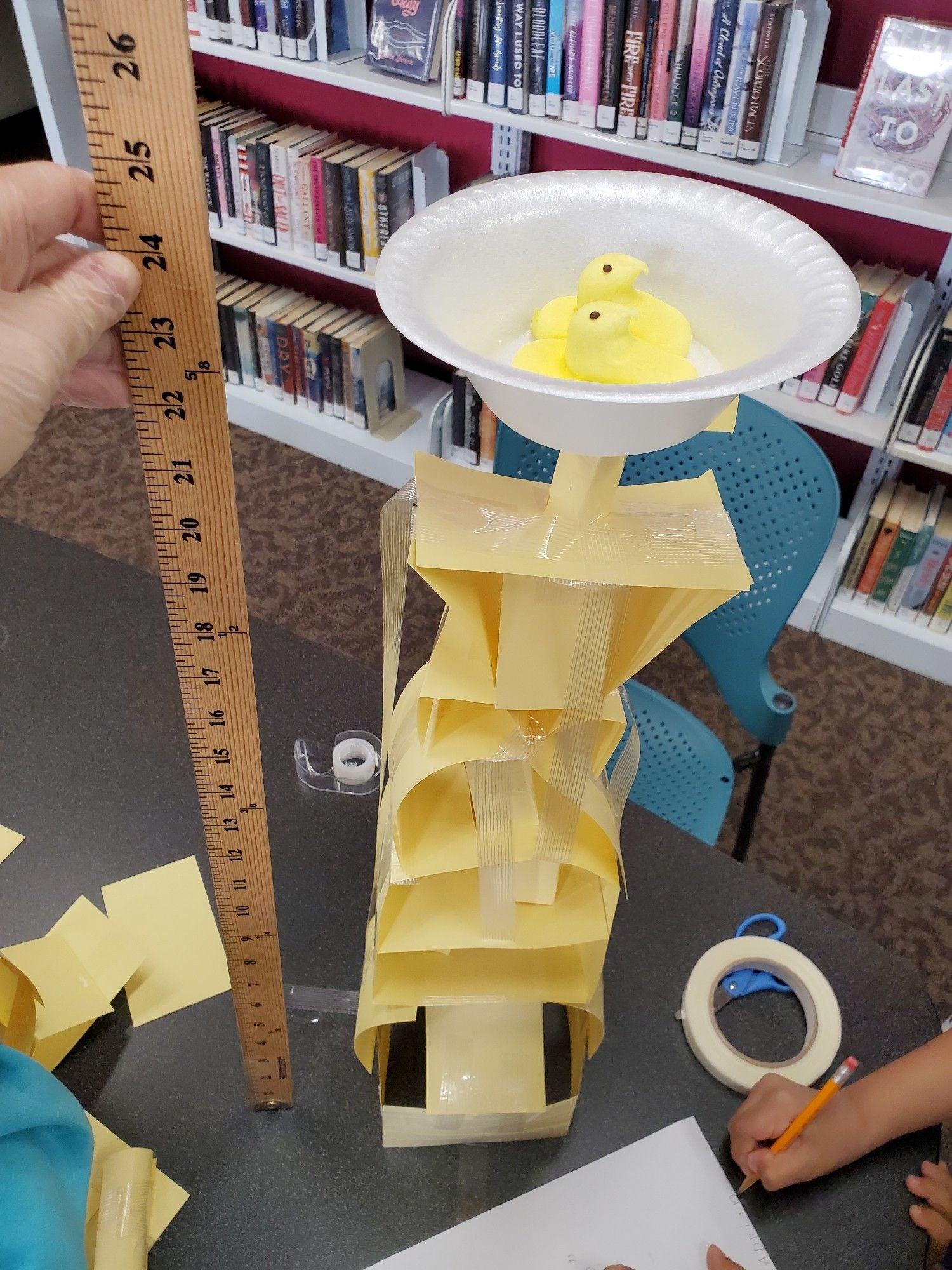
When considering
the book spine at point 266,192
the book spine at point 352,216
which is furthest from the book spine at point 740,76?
the book spine at point 266,192

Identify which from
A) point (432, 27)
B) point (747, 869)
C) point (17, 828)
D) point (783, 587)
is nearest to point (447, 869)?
point (747, 869)

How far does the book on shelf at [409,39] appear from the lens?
1.95 m

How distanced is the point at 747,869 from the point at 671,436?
57 centimetres

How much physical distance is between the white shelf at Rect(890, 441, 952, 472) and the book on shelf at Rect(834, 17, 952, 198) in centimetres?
50

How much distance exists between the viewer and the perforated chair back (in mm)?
1211

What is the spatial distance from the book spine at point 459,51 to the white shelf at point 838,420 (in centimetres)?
93

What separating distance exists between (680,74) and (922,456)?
0.91 m

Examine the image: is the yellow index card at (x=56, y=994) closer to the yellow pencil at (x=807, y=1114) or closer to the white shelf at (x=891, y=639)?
the yellow pencil at (x=807, y=1114)

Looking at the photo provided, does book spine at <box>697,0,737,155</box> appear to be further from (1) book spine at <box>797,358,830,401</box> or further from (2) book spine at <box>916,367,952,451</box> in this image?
(2) book spine at <box>916,367,952,451</box>

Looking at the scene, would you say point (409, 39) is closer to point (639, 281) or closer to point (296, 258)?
point (296, 258)

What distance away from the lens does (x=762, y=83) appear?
Answer: 168cm

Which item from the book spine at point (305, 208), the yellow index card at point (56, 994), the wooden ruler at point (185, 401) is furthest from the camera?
the book spine at point (305, 208)

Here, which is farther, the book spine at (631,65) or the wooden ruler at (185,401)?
the book spine at (631,65)

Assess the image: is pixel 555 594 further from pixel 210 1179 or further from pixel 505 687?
pixel 210 1179
